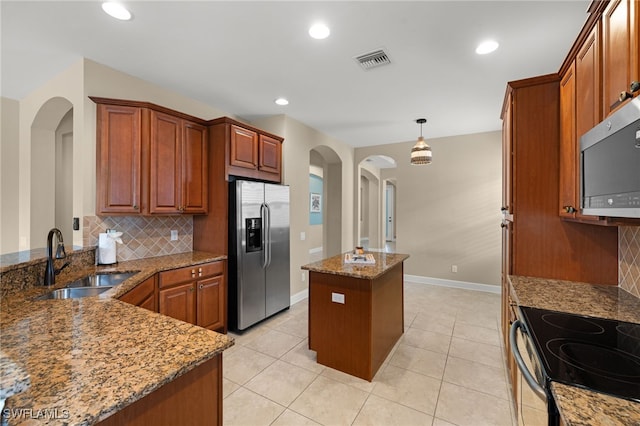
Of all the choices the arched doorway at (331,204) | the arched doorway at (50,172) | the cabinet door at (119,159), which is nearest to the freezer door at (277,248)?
the cabinet door at (119,159)

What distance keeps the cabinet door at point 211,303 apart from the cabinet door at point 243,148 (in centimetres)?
133

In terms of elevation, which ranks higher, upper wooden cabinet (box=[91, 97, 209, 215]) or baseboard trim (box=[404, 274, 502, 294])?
upper wooden cabinet (box=[91, 97, 209, 215])

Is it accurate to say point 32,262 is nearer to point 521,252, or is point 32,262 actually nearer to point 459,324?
point 521,252

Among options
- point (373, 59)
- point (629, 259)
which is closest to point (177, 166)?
point (373, 59)

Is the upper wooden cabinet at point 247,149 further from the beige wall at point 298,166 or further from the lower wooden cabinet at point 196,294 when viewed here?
the lower wooden cabinet at point 196,294

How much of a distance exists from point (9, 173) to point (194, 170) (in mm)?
2271

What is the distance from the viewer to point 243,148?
3.27 metres

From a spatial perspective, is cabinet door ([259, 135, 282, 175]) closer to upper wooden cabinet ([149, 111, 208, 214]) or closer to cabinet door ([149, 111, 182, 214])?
upper wooden cabinet ([149, 111, 208, 214])

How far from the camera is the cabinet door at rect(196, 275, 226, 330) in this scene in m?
2.79

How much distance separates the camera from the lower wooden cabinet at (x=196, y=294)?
248 centimetres

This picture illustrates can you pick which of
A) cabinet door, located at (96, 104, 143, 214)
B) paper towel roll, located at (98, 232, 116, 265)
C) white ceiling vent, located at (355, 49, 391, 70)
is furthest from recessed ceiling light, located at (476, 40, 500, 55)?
paper towel roll, located at (98, 232, 116, 265)

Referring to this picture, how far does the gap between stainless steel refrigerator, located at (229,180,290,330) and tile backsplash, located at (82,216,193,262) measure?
2.17ft

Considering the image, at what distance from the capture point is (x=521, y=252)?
6.81 feet

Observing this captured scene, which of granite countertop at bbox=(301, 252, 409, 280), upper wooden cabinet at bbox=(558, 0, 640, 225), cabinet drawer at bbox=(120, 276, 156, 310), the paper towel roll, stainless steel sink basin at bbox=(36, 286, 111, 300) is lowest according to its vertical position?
cabinet drawer at bbox=(120, 276, 156, 310)
